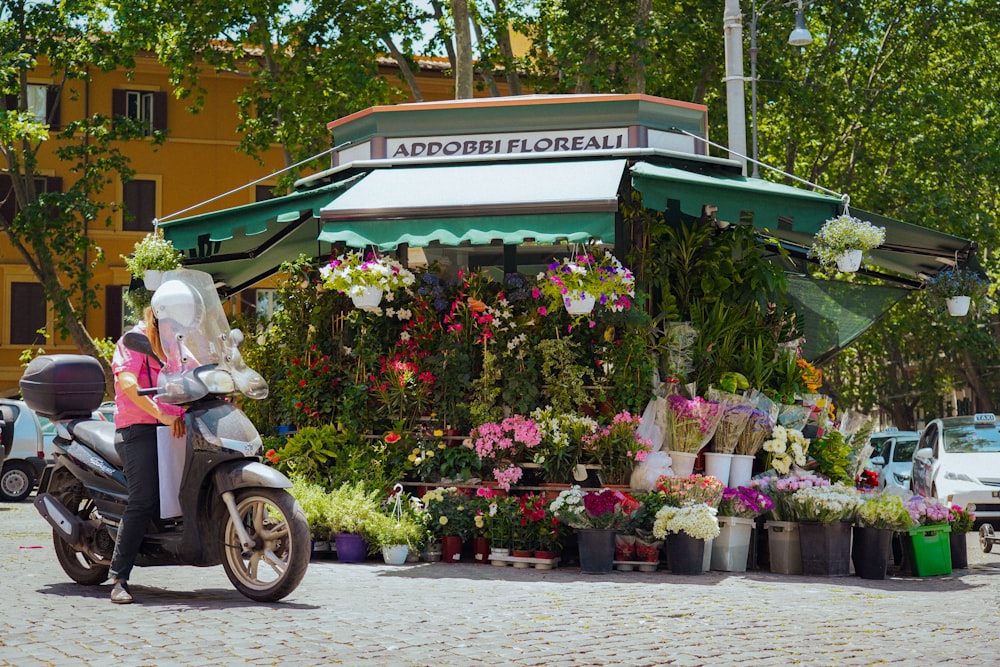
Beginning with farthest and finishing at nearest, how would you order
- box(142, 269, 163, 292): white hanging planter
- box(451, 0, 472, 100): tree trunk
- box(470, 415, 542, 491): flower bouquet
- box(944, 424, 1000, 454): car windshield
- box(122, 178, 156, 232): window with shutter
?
box(122, 178, 156, 232): window with shutter, box(451, 0, 472, 100): tree trunk, box(944, 424, 1000, 454): car windshield, box(142, 269, 163, 292): white hanging planter, box(470, 415, 542, 491): flower bouquet

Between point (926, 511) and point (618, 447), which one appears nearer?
point (618, 447)

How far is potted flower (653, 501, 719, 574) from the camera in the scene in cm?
1079

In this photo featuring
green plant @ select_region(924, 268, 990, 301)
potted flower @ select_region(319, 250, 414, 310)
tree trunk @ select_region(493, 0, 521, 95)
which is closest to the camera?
potted flower @ select_region(319, 250, 414, 310)

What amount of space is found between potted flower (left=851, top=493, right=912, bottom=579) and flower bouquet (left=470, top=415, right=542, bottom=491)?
107 inches

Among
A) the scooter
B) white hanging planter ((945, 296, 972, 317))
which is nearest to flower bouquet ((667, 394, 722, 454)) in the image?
white hanging planter ((945, 296, 972, 317))

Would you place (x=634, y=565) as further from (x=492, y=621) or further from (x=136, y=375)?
(x=136, y=375)

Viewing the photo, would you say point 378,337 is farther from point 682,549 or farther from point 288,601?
point 288,601

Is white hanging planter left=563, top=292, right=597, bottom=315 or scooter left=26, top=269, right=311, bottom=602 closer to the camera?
scooter left=26, top=269, right=311, bottom=602

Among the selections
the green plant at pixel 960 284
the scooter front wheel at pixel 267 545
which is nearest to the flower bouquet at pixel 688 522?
the scooter front wheel at pixel 267 545

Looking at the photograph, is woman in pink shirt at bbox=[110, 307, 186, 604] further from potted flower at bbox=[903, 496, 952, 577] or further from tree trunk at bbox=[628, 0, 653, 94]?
tree trunk at bbox=[628, 0, 653, 94]

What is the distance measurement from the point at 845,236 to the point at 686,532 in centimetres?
295

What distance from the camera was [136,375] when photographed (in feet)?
27.1

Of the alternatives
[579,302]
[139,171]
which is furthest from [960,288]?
[139,171]

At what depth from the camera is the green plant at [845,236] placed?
1176 centimetres
